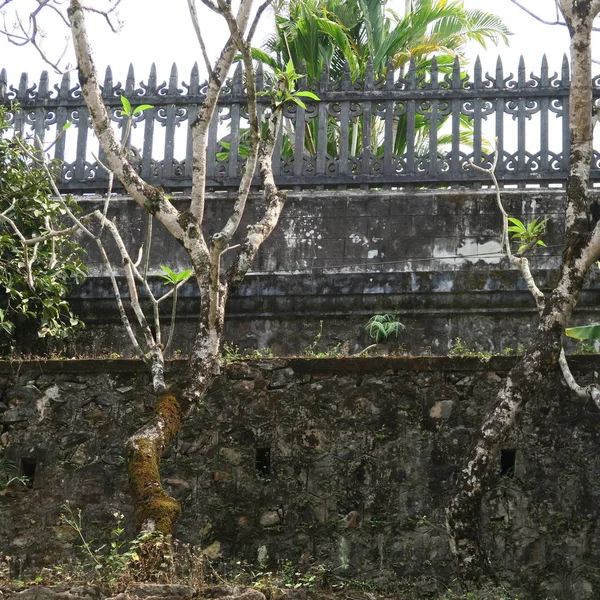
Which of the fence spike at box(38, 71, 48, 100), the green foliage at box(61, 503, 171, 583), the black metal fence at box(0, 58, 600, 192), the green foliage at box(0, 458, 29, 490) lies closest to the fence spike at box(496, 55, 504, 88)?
the black metal fence at box(0, 58, 600, 192)

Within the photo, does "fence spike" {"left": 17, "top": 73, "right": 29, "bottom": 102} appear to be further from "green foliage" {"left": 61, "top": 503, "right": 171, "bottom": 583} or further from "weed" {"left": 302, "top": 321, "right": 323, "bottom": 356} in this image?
"green foliage" {"left": 61, "top": 503, "right": 171, "bottom": 583}

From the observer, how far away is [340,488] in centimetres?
703

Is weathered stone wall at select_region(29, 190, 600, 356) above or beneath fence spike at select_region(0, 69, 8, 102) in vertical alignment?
beneath

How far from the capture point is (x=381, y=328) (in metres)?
9.04

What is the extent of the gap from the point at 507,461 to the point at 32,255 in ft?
11.9

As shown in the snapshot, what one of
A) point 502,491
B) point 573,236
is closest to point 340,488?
point 502,491

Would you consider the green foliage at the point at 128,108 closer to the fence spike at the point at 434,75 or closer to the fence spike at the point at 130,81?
the fence spike at the point at 130,81

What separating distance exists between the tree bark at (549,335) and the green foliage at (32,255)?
11.5 feet

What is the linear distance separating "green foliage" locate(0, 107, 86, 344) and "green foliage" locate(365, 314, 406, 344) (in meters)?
2.25

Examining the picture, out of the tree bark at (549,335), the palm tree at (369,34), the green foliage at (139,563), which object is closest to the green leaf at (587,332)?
the tree bark at (549,335)

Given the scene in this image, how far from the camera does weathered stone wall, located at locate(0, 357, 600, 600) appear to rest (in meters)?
6.81

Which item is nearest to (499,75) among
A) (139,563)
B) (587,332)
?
(587,332)

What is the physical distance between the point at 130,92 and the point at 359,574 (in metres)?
5.29

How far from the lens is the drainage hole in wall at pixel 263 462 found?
23.5 ft
